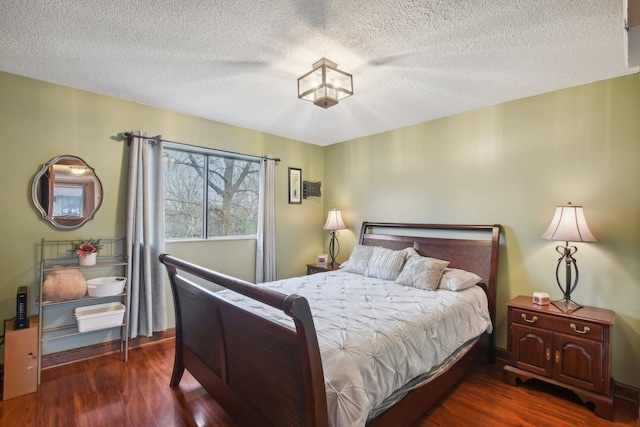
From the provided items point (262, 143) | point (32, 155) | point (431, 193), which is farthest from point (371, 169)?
point (32, 155)

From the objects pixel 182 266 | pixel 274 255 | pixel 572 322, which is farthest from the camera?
pixel 274 255

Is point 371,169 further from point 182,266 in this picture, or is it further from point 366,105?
point 182,266

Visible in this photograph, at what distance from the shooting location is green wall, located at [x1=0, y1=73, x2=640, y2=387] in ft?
8.06

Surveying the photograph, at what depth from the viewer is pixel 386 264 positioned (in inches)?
131

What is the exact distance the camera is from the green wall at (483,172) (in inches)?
96.7

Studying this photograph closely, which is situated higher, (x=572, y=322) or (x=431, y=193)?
(x=431, y=193)

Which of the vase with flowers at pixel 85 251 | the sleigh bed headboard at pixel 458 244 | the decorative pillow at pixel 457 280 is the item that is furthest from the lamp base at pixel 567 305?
the vase with flowers at pixel 85 251

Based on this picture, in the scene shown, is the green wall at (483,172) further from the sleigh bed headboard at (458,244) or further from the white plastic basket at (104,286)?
the white plastic basket at (104,286)

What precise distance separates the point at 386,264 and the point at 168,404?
7.67ft

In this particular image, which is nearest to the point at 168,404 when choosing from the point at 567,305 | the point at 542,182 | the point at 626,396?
the point at 567,305

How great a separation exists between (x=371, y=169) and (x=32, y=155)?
3.73m

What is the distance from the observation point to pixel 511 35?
196cm

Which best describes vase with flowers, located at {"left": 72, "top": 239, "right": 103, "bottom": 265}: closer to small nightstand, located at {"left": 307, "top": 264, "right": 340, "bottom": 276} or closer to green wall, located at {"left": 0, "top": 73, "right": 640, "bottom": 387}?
green wall, located at {"left": 0, "top": 73, "right": 640, "bottom": 387}

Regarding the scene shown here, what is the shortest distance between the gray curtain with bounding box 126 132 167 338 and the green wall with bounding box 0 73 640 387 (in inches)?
6.8
